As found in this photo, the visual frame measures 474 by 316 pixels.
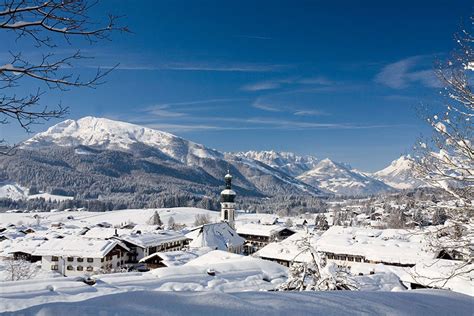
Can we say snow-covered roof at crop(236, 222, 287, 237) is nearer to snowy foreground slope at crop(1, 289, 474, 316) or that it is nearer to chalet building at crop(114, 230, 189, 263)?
chalet building at crop(114, 230, 189, 263)

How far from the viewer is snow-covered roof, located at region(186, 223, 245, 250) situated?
58.6 meters

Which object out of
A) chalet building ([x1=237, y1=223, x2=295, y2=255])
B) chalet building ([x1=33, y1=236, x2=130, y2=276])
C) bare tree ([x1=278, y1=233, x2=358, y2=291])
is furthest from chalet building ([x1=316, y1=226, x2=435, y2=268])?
bare tree ([x1=278, y1=233, x2=358, y2=291])

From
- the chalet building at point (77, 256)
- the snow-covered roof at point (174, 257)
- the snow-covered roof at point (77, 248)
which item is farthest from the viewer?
the snow-covered roof at point (77, 248)

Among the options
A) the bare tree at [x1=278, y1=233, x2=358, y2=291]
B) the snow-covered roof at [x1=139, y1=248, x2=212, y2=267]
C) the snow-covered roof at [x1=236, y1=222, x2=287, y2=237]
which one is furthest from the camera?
the snow-covered roof at [x1=236, y1=222, x2=287, y2=237]

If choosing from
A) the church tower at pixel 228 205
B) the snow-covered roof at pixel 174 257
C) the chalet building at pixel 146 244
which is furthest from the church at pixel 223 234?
Answer: the snow-covered roof at pixel 174 257

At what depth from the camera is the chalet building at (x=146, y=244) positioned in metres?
57.1

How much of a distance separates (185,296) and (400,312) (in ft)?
8.79

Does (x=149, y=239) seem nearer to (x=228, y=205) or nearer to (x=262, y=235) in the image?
(x=228, y=205)

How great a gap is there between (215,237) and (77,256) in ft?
69.7

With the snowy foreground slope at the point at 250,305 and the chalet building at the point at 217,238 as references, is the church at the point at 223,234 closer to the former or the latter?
the chalet building at the point at 217,238

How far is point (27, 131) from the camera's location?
6199 millimetres

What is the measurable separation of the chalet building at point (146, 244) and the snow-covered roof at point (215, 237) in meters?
3.35

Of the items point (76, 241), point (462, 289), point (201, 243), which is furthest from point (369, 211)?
point (462, 289)

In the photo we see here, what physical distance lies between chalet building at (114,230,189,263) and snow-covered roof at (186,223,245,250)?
11.0 ft
